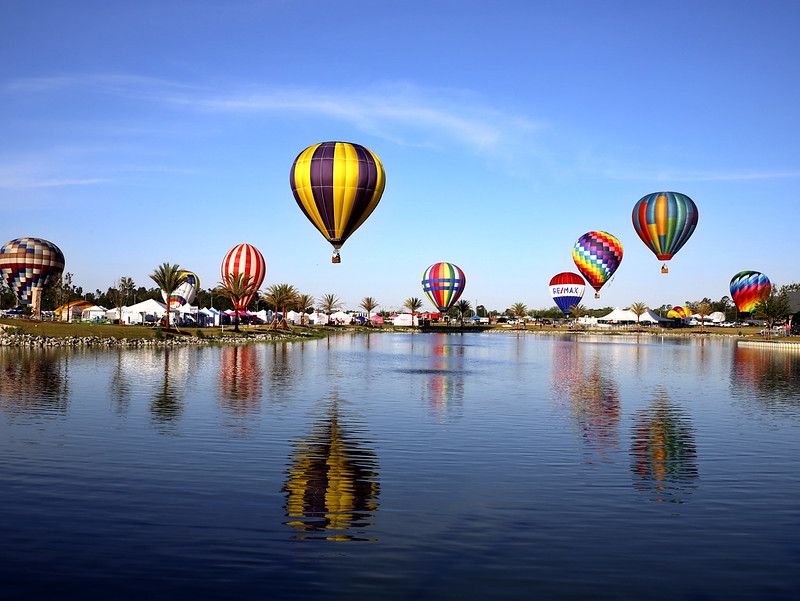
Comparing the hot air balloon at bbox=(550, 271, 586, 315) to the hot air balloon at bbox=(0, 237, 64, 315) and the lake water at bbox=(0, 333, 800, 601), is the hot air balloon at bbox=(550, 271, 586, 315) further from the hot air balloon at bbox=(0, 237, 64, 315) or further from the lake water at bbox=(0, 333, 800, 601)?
the lake water at bbox=(0, 333, 800, 601)

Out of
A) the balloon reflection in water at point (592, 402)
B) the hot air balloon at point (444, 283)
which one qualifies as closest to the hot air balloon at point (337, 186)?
the balloon reflection in water at point (592, 402)

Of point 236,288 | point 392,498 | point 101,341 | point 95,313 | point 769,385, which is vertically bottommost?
point 769,385

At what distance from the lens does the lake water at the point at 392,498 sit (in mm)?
8992

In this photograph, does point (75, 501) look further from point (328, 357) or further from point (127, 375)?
point (328, 357)

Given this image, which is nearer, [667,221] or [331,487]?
[331,487]

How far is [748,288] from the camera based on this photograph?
153875 millimetres

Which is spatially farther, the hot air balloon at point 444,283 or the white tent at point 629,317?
the white tent at point 629,317

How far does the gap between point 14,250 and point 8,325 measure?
2091 cm

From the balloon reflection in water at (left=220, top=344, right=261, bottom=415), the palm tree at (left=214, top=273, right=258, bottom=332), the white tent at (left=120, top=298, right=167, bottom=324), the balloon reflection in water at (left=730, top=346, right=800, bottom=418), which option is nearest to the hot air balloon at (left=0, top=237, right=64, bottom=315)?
the white tent at (left=120, top=298, right=167, bottom=324)

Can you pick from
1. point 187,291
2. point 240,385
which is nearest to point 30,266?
point 187,291

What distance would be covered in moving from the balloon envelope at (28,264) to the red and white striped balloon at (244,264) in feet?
80.8

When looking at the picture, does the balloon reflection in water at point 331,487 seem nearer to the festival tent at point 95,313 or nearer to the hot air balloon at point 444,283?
the festival tent at point 95,313

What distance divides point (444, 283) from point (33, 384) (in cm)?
11037

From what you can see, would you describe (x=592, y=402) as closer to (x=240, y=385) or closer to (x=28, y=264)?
(x=240, y=385)
